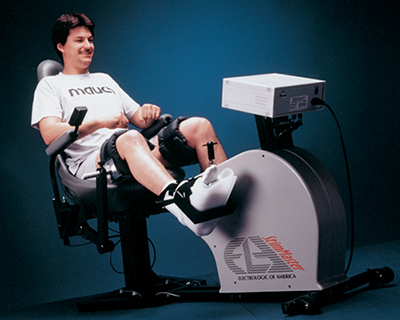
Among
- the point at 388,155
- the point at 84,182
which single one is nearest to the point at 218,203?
the point at 84,182

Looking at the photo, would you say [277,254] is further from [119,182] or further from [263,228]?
[119,182]

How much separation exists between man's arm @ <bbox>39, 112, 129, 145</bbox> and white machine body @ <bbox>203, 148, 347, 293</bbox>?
542 millimetres

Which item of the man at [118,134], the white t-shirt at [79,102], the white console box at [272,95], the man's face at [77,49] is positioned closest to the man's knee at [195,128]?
the man at [118,134]

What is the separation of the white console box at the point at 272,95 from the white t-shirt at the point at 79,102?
2.15 ft

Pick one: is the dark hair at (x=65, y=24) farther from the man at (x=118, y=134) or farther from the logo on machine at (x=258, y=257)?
the logo on machine at (x=258, y=257)

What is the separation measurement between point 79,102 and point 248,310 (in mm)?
1177

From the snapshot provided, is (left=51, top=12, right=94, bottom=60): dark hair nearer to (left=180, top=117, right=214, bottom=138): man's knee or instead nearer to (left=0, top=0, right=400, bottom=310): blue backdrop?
(left=0, top=0, right=400, bottom=310): blue backdrop

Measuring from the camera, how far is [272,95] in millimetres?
1912

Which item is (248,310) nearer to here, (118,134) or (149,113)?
(118,134)

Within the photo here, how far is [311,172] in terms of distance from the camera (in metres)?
2.01

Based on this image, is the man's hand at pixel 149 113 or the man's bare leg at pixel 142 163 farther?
the man's hand at pixel 149 113

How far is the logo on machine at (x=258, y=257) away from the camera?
79.4 inches

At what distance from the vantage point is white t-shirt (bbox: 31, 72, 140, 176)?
2367 millimetres

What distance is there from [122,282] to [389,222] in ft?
5.39
